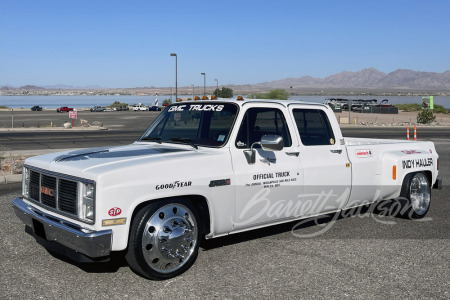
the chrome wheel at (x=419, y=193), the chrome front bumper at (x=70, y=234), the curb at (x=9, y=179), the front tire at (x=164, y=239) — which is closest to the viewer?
the chrome front bumper at (x=70, y=234)

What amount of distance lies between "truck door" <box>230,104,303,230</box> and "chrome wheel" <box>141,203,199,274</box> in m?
0.64

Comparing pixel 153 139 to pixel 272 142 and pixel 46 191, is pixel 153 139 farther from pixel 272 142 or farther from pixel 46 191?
pixel 272 142

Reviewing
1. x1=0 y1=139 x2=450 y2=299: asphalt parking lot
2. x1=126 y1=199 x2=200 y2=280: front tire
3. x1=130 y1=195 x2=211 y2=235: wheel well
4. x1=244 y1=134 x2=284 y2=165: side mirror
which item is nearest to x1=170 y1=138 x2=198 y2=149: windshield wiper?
x1=244 y1=134 x2=284 y2=165: side mirror

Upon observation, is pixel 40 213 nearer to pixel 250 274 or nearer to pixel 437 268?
pixel 250 274

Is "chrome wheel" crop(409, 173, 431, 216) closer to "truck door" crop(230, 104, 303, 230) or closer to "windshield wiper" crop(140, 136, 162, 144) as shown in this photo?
"truck door" crop(230, 104, 303, 230)

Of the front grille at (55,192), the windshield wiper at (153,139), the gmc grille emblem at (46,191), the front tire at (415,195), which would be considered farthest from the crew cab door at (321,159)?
the gmc grille emblem at (46,191)

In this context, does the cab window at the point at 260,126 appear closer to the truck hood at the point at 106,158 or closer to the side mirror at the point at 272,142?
the side mirror at the point at 272,142

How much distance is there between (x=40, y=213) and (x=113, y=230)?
1082 millimetres

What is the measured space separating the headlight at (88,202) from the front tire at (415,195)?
478 centimetres

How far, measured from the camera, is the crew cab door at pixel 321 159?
6004 mm

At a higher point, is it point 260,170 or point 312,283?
point 260,170

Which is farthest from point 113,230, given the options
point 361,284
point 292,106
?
point 292,106

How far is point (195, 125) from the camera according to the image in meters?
5.88

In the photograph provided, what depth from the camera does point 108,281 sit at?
4703mm
